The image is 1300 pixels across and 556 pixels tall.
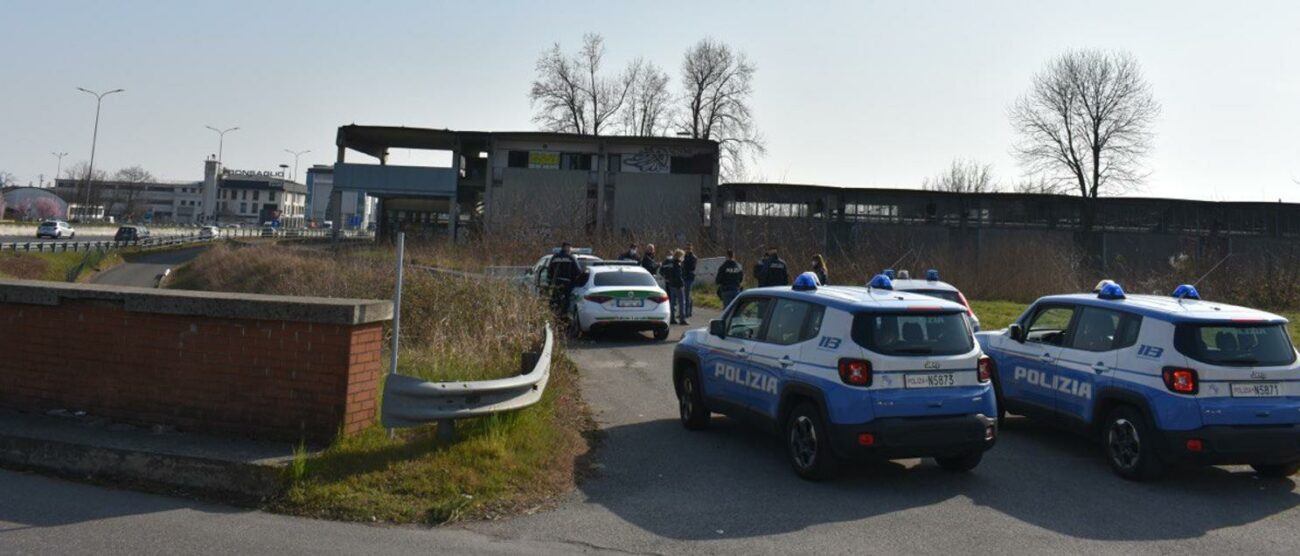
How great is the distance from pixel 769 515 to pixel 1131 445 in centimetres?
351

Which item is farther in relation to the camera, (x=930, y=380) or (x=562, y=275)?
(x=562, y=275)

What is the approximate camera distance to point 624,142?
5691cm

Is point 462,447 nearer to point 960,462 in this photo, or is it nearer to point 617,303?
point 960,462

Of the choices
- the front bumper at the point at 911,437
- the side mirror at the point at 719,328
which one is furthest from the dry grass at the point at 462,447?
the front bumper at the point at 911,437

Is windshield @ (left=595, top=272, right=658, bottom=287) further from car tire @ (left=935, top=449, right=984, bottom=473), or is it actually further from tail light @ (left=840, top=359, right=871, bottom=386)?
tail light @ (left=840, top=359, right=871, bottom=386)

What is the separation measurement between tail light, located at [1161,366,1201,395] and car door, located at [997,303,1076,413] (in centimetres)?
134

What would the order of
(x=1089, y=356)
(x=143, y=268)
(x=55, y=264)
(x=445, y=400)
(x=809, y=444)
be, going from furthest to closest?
(x=143, y=268) < (x=55, y=264) < (x=1089, y=356) < (x=809, y=444) < (x=445, y=400)

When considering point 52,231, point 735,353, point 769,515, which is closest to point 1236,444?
point 769,515

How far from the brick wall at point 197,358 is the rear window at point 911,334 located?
12.5 feet

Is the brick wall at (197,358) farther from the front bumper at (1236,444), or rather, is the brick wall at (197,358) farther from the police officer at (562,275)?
the police officer at (562,275)

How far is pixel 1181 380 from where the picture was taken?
7.57m

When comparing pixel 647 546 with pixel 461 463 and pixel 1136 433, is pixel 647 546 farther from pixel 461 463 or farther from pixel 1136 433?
pixel 1136 433

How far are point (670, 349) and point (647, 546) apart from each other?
1046 cm

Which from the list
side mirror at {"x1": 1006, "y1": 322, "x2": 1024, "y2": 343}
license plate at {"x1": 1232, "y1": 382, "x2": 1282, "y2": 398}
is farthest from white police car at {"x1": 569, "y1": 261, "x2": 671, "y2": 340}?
license plate at {"x1": 1232, "y1": 382, "x2": 1282, "y2": 398}
